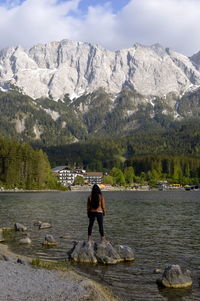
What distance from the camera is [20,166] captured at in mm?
177500

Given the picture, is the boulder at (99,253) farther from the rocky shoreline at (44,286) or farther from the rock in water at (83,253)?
the rocky shoreline at (44,286)

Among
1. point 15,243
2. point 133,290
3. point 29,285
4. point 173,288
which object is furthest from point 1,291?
point 15,243

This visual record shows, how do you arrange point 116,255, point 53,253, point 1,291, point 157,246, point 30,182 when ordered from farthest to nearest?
point 30,182 < point 157,246 < point 53,253 < point 116,255 < point 1,291

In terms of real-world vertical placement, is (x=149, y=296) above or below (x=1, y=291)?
below

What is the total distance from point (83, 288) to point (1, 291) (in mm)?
3730

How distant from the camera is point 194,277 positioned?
23.6 meters

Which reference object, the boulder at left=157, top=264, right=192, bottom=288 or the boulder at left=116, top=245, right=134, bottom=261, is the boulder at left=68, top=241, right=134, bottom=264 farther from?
the boulder at left=157, top=264, right=192, bottom=288

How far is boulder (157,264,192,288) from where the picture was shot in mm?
21484

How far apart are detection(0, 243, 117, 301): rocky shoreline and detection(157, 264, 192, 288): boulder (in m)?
3.61

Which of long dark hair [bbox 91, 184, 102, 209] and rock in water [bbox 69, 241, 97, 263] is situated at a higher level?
long dark hair [bbox 91, 184, 102, 209]

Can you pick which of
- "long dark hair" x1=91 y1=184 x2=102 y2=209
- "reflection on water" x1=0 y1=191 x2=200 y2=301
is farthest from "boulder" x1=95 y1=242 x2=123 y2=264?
"long dark hair" x1=91 y1=184 x2=102 y2=209

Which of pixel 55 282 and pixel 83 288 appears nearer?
pixel 83 288

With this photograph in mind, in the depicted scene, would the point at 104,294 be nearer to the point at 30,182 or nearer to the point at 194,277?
the point at 194,277

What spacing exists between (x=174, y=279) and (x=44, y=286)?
8.05 m
